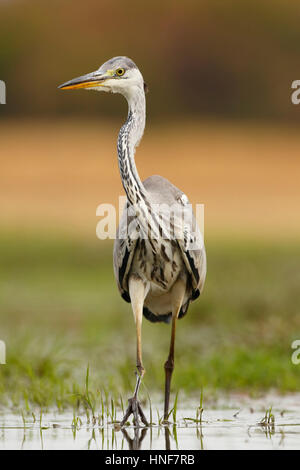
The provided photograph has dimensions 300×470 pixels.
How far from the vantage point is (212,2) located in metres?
28.5

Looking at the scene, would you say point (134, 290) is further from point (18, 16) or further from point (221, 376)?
point (18, 16)

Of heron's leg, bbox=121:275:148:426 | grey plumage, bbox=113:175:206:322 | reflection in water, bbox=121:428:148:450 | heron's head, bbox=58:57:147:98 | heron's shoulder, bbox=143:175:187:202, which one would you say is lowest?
reflection in water, bbox=121:428:148:450

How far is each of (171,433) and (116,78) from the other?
2.08m

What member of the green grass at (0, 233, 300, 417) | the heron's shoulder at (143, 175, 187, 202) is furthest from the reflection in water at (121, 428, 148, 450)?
the heron's shoulder at (143, 175, 187, 202)

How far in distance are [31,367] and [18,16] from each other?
22287 millimetres

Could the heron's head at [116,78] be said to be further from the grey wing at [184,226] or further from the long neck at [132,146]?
the grey wing at [184,226]

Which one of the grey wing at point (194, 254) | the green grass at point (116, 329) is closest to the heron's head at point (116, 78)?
the grey wing at point (194, 254)

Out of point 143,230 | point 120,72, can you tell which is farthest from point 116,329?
point 120,72

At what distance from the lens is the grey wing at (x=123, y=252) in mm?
5855

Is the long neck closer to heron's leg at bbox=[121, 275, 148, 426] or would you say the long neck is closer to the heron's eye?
the heron's eye

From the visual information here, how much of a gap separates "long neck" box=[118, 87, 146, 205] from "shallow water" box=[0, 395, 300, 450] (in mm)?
1266

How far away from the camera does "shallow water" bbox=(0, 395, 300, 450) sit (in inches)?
191
